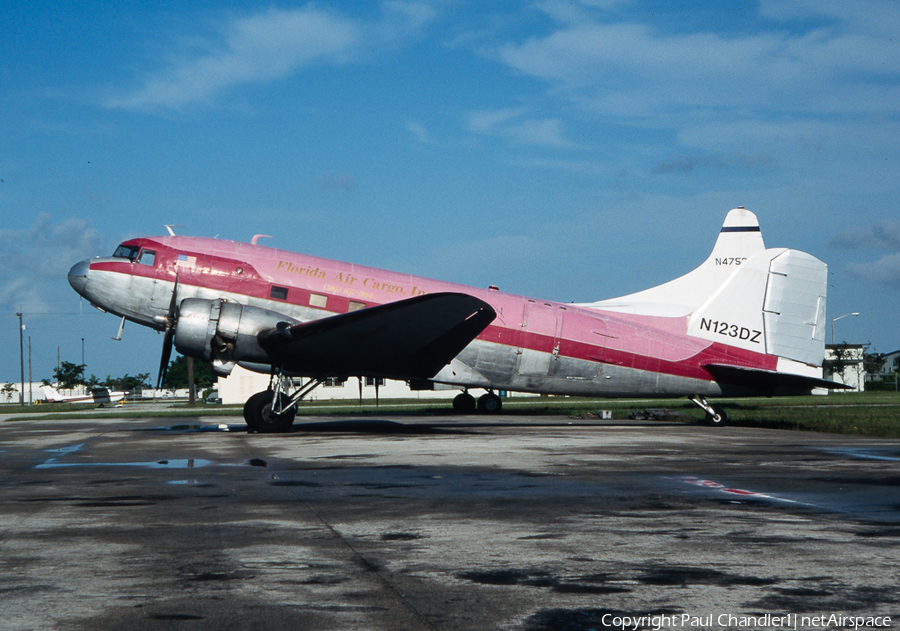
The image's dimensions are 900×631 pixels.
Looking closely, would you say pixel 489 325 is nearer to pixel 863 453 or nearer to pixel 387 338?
pixel 387 338

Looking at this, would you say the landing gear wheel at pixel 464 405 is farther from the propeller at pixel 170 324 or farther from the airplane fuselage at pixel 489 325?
the propeller at pixel 170 324

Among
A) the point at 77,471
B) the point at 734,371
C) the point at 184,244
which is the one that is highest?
the point at 184,244

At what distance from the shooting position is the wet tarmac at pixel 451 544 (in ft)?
13.4

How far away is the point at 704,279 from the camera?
28.4 m

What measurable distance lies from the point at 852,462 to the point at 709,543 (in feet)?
22.6

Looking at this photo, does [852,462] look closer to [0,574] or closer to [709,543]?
[709,543]

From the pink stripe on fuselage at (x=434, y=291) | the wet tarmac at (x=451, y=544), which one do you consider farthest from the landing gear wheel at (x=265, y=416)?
the wet tarmac at (x=451, y=544)

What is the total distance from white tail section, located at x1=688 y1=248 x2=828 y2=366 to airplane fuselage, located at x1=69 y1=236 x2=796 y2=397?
195 mm

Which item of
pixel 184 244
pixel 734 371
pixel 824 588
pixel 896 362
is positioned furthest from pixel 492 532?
pixel 896 362

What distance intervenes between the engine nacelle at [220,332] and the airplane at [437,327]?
3 centimetres

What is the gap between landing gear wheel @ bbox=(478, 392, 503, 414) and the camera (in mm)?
32938

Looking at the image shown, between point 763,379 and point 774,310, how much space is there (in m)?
2.21

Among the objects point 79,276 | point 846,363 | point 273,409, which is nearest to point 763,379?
point 273,409

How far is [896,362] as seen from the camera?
132375 millimetres
